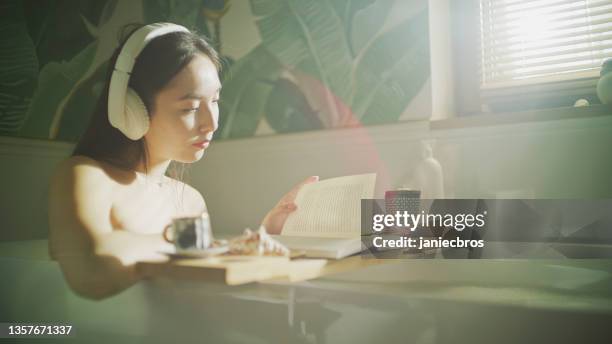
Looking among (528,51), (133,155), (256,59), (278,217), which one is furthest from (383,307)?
(256,59)

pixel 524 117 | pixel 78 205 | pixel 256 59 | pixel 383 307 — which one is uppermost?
pixel 256 59

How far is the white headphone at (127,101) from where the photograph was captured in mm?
979

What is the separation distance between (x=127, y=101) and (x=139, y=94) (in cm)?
3

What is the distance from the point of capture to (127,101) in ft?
3.22

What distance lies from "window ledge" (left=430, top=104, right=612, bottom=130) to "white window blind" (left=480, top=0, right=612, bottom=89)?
144 mm

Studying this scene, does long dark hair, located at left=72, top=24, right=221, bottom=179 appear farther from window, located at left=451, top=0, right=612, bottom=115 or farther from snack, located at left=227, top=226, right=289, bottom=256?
window, located at left=451, top=0, right=612, bottom=115

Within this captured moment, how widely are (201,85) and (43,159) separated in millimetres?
757

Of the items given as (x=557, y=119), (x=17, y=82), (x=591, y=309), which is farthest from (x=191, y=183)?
(x=591, y=309)

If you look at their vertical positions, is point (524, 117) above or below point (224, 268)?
above

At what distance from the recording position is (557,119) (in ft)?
3.45

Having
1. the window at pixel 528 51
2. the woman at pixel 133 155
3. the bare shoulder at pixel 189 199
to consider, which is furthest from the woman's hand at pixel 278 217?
the window at pixel 528 51

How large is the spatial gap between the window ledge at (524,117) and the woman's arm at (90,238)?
0.75m

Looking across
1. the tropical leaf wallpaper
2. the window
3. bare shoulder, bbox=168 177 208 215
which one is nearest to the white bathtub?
bare shoulder, bbox=168 177 208 215

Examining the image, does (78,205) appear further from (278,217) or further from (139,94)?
(278,217)
